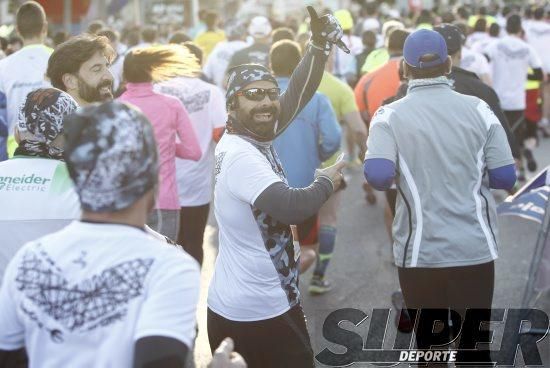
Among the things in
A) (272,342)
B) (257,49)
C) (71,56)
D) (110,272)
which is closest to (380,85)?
(257,49)

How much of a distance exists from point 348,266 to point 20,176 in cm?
512

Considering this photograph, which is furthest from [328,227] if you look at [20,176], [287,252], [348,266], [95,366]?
[95,366]

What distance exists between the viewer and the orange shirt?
7633mm

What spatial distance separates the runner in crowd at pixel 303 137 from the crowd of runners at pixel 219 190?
1 centimetres

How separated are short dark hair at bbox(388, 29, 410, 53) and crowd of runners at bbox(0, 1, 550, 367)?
13 mm

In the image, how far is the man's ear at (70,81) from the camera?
15.6 feet

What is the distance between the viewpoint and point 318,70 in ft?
15.3

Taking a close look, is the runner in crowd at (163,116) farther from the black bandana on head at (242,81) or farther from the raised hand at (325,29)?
the black bandana on head at (242,81)

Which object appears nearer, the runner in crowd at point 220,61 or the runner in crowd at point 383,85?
the runner in crowd at point 383,85

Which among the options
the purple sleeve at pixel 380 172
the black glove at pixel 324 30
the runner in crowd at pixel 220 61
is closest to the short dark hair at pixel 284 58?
the black glove at pixel 324 30

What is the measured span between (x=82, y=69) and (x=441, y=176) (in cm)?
177

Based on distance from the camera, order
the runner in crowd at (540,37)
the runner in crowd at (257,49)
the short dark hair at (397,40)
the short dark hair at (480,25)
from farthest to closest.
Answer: the short dark hair at (480,25) → the runner in crowd at (540,37) → the runner in crowd at (257,49) → the short dark hair at (397,40)

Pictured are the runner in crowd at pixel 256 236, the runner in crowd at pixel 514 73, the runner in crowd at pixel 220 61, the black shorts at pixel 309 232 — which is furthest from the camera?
the runner in crowd at pixel 220 61

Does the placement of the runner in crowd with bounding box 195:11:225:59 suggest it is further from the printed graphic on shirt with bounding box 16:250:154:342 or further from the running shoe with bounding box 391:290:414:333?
the printed graphic on shirt with bounding box 16:250:154:342
